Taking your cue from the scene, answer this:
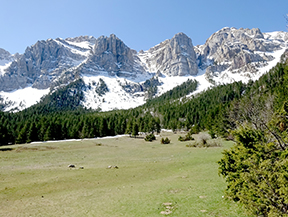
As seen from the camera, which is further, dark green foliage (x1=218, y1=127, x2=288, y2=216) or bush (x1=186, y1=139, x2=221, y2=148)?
bush (x1=186, y1=139, x2=221, y2=148)

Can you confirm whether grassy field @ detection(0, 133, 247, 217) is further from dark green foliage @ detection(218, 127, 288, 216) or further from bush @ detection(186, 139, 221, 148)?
bush @ detection(186, 139, 221, 148)

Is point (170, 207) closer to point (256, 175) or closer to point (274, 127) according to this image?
point (256, 175)

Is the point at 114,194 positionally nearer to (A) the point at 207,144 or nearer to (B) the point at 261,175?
(B) the point at 261,175

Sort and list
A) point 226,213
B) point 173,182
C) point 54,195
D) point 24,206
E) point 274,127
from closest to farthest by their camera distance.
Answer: point 274,127 < point 226,213 < point 24,206 < point 54,195 < point 173,182

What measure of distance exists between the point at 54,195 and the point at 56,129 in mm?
78887

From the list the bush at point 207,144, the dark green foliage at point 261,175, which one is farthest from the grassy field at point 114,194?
the bush at point 207,144

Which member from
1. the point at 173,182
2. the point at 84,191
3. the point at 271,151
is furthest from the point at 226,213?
the point at 84,191

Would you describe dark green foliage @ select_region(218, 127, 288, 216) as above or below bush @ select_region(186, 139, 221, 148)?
above

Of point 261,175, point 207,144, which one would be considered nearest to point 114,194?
point 261,175

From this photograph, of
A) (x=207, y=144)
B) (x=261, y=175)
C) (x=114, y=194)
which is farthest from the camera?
(x=207, y=144)

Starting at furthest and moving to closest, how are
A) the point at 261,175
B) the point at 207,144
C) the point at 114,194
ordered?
the point at 207,144 → the point at 114,194 → the point at 261,175

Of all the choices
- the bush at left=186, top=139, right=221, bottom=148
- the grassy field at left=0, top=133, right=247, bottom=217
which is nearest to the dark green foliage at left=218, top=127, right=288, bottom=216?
the grassy field at left=0, top=133, right=247, bottom=217

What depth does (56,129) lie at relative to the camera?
88.2 m

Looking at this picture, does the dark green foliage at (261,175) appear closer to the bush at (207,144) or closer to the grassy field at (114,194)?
the grassy field at (114,194)
